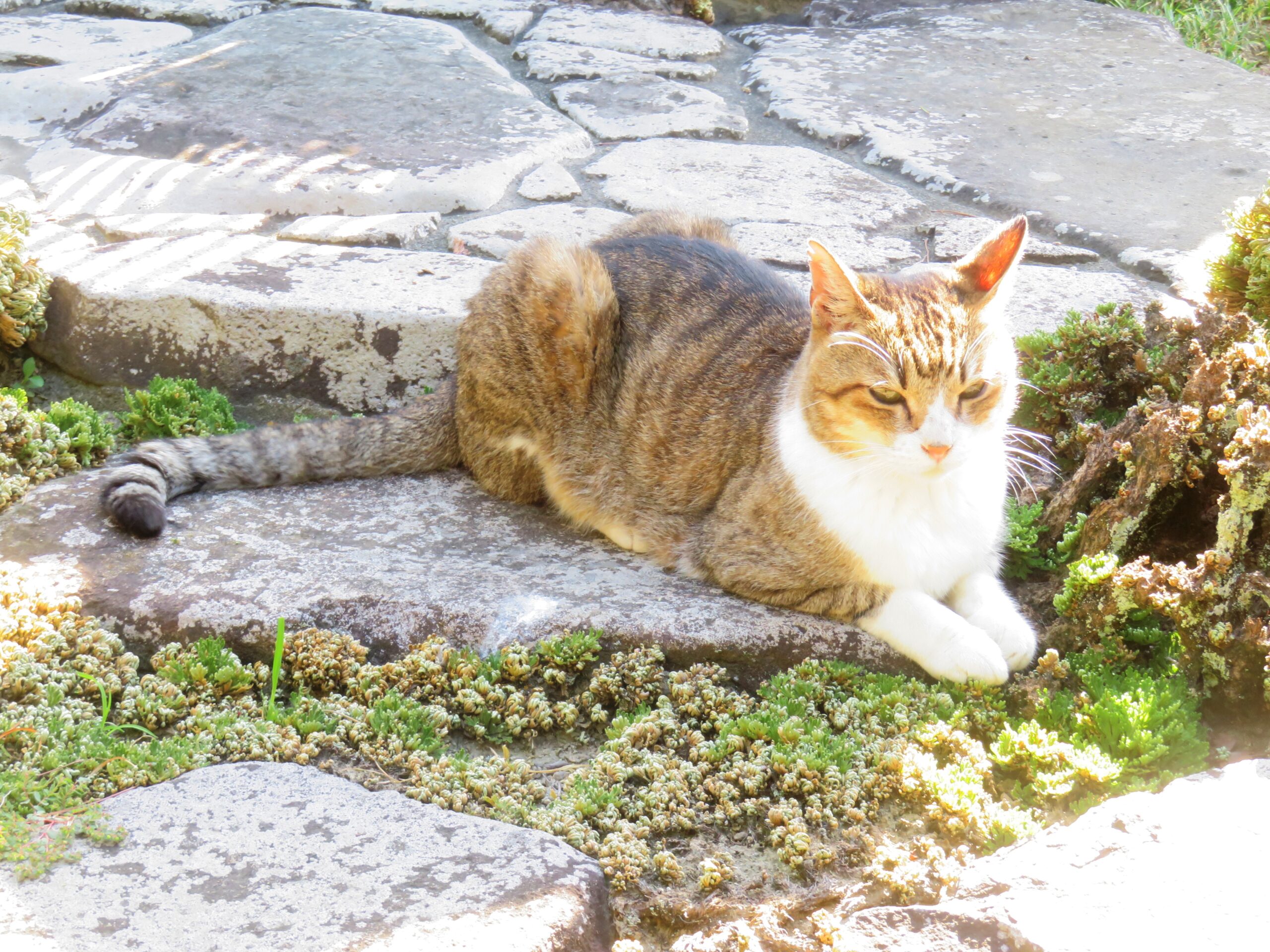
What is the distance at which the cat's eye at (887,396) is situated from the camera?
3.02 m

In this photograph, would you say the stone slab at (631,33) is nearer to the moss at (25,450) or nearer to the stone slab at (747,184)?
the stone slab at (747,184)

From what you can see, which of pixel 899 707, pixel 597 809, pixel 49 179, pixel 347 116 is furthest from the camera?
pixel 347 116

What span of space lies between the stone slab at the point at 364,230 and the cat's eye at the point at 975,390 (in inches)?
97.9

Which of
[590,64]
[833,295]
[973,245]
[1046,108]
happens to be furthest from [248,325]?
[1046,108]

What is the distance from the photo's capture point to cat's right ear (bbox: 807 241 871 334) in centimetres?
300

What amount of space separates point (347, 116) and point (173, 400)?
2.11 metres

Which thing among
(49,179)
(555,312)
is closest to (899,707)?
(555,312)

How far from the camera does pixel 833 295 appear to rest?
122 inches

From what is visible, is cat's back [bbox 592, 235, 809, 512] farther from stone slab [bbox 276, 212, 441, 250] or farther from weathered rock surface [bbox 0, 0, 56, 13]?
weathered rock surface [bbox 0, 0, 56, 13]

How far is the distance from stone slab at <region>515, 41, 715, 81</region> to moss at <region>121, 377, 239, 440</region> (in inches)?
116

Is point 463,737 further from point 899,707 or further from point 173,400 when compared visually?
point 173,400

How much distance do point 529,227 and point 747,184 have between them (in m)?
1.09

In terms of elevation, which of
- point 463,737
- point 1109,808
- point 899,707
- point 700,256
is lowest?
point 463,737

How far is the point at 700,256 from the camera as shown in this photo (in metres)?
3.92
